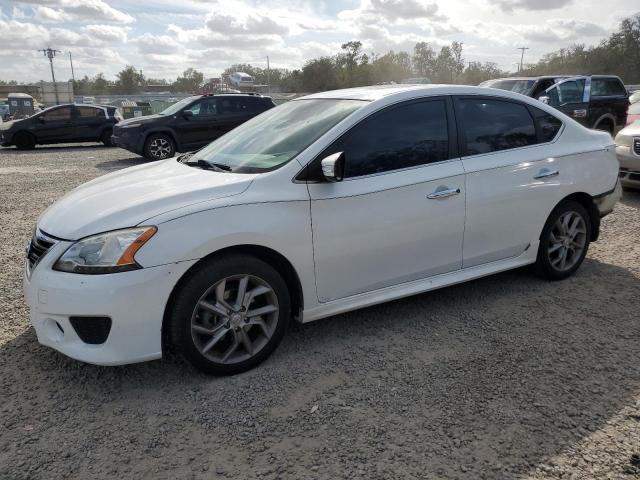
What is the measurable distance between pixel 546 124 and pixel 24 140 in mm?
16496

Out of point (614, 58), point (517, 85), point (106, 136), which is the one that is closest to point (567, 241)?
point (517, 85)

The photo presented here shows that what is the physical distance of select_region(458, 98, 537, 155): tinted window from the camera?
3.94m

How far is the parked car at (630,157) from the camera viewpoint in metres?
7.60

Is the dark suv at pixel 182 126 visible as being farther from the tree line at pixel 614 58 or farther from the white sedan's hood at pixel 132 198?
the tree line at pixel 614 58

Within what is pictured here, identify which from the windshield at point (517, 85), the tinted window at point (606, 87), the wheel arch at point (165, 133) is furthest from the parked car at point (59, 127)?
the tinted window at point (606, 87)

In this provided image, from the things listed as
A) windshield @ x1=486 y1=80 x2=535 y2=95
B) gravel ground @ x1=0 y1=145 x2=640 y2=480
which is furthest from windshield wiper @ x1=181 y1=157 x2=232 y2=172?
windshield @ x1=486 y1=80 x2=535 y2=95

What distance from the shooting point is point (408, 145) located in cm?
367

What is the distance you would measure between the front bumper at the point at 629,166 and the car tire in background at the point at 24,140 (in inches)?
631

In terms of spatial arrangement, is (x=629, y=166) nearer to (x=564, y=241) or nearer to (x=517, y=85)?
(x=564, y=241)

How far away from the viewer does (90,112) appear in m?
16.9

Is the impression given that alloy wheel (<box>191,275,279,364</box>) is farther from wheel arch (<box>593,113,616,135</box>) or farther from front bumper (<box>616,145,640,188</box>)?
wheel arch (<box>593,113,616,135</box>)

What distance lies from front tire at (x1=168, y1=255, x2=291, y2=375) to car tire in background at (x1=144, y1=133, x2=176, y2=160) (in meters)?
10.7

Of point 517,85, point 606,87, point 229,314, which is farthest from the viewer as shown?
point 517,85

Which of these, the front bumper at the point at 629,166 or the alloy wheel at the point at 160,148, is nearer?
the front bumper at the point at 629,166
